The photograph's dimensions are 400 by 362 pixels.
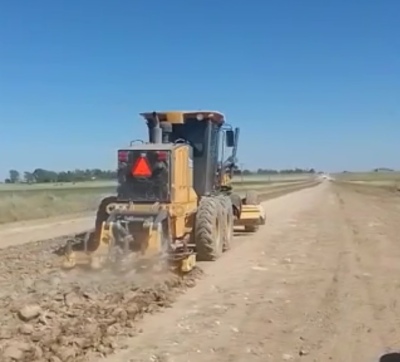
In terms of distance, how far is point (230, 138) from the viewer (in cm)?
1599

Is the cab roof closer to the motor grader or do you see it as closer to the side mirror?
the motor grader

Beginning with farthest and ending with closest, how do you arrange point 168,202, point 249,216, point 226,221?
1. point 249,216
2. point 226,221
3. point 168,202

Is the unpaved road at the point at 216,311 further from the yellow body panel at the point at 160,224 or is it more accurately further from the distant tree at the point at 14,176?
the distant tree at the point at 14,176

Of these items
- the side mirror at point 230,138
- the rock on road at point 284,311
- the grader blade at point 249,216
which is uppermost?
the side mirror at point 230,138

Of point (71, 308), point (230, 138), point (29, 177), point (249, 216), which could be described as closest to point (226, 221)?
point (230, 138)

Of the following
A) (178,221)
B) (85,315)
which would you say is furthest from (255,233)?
(85,315)

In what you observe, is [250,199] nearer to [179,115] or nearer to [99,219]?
[179,115]

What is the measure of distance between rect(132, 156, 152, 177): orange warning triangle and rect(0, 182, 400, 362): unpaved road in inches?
82.1

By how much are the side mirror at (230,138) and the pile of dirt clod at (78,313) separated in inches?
231

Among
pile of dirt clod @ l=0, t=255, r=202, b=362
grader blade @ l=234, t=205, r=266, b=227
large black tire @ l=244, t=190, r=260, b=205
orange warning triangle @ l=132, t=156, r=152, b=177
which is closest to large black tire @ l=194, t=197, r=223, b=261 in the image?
orange warning triangle @ l=132, t=156, r=152, b=177

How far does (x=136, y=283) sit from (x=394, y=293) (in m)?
3.88

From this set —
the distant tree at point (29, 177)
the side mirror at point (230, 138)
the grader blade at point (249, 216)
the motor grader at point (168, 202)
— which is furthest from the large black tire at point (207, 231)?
the distant tree at point (29, 177)

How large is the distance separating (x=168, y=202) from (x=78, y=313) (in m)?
4.34

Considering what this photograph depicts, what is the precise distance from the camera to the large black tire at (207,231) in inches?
500
